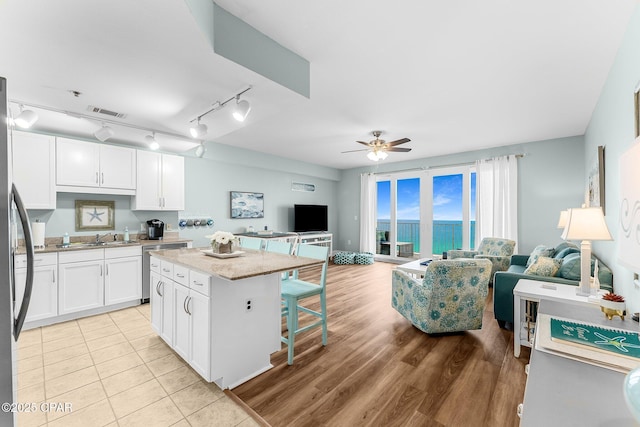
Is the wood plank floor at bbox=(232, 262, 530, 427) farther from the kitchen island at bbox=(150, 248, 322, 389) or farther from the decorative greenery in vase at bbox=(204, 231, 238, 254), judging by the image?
the decorative greenery in vase at bbox=(204, 231, 238, 254)

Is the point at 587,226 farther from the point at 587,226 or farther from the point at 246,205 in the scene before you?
the point at 246,205

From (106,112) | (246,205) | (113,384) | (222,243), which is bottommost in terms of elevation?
(113,384)

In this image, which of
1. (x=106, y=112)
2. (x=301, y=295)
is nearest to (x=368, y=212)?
(x=301, y=295)

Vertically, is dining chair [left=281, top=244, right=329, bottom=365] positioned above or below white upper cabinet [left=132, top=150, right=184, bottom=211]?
below

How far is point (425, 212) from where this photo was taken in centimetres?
642

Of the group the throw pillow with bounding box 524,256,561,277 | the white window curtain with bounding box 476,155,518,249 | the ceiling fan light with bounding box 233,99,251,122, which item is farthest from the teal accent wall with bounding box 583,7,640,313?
the ceiling fan light with bounding box 233,99,251,122

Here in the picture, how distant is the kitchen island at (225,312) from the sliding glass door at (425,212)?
4.69 m

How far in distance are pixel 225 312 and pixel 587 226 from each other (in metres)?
2.72

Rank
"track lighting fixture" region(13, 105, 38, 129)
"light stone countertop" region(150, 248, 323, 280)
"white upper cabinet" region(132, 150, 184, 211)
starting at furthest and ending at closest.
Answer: "white upper cabinet" region(132, 150, 184, 211) < "track lighting fixture" region(13, 105, 38, 129) < "light stone countertop" region(150, 248, 323, 280)

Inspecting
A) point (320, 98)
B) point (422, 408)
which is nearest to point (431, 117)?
point (320, 98)

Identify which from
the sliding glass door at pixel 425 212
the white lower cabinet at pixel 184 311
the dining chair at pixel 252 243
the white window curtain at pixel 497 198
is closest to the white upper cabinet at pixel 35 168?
the white lower cabinet at pixel 184 311

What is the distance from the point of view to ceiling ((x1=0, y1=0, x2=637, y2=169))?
1742mm

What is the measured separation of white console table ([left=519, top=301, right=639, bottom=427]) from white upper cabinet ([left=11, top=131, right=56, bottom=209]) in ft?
15.6

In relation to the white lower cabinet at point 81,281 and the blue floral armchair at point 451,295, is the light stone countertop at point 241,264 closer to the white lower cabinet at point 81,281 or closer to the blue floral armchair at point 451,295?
the blue floral armchair at point 451,295
